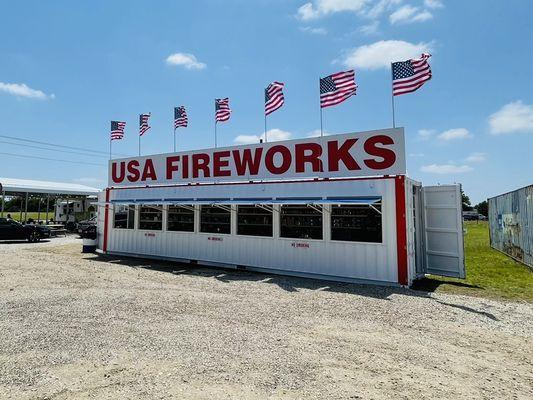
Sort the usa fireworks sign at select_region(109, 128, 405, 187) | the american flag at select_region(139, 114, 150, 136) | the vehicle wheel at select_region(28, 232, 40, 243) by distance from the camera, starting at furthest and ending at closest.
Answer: the vehicle wheel at select_region(28, 232, 40, 243)
the american flag at select_region(139, 114, 150, 136)
the usa fireworks sign at select_region(109, 128, 405, 187)

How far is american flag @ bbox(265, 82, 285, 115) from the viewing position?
50.5 ft

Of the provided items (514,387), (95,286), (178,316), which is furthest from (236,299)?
(514,387)

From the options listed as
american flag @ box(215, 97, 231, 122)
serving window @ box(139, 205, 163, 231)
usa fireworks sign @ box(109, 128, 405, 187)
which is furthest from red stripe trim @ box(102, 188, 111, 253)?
american flag @ box(215, 97, 231, 122)

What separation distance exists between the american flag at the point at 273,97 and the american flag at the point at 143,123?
7.69 meters

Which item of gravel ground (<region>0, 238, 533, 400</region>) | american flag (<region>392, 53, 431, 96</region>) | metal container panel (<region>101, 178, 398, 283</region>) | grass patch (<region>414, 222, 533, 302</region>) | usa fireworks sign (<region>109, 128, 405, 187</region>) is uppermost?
american flag (<region>392, 53, 431, 96</region>)

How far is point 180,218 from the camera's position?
53.4 feet

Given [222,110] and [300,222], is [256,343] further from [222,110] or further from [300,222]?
[222,110]

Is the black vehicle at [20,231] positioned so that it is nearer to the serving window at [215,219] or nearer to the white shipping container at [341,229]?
the white shipping container at [341,229]

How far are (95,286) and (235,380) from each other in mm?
7305

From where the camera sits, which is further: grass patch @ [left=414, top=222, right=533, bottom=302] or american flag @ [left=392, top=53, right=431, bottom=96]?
american flag @ [left=392, top=53, right=431, bottom=96]

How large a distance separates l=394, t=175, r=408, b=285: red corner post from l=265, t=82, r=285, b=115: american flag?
6655 mm

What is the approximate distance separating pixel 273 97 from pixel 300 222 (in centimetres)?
587

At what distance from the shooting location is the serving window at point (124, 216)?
1795 centimetres

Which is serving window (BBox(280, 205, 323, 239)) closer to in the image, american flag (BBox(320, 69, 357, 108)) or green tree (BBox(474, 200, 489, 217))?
american flag (BBox(320, 69, 357, 108))
